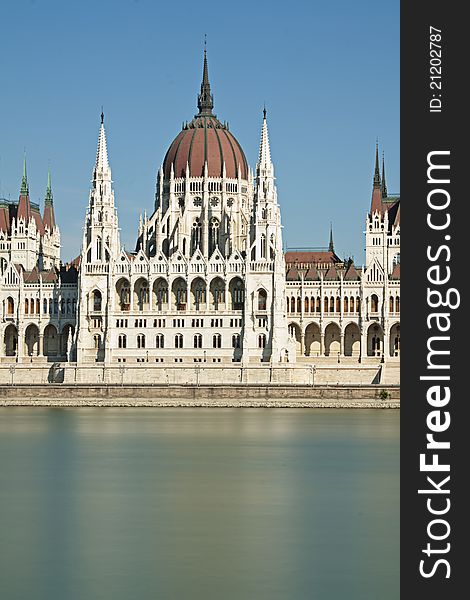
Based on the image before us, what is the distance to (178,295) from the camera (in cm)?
10919

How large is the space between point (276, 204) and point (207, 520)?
71.7 meters

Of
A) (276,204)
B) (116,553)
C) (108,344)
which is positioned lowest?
(116,553)

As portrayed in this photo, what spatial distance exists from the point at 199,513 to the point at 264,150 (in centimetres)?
7370

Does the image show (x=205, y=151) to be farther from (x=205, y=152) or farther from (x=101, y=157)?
(x=101, y=157)

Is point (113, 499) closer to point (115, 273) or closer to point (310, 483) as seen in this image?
point (310, 483)

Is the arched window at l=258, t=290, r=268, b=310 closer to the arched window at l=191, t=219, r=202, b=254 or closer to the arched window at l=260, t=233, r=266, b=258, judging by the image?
the arched window at l=260, t=233, r=266, b=258

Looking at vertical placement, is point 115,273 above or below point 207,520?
above

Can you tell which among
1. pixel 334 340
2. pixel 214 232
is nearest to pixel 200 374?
pixel 334 340

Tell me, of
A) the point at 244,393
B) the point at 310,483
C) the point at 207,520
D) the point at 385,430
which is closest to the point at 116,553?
the point at 207,520

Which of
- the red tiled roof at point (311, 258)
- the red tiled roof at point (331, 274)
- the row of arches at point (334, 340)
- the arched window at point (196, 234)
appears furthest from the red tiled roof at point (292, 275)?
the arched window at point (196, 234)

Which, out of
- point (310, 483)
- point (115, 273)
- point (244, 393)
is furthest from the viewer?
point (115, 273)

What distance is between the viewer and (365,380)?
10206 centimetres

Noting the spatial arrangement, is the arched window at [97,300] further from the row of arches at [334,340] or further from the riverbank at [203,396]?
the row of arches at [334,340]

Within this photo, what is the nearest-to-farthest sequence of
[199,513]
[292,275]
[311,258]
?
[199,513] < [292,275] < [311,258]
